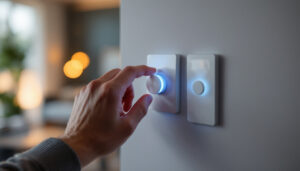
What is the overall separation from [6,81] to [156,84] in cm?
464

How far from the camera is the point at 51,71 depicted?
563 cm

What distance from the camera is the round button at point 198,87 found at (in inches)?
18.8

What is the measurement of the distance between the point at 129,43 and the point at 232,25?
245 mm

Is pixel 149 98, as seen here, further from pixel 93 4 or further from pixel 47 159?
pixel 93 4

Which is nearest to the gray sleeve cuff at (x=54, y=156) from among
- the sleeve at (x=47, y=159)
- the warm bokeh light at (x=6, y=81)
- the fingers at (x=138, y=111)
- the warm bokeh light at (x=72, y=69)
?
the sleeve at (x=47, y=159)

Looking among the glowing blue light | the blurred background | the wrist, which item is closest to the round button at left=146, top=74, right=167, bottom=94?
the glowing blue light

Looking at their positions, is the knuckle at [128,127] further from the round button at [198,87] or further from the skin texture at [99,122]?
the round button at [198,87]

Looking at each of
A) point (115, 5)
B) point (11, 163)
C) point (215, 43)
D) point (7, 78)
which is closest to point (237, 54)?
point (215, 43)

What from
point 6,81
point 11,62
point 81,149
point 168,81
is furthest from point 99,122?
point 6,81

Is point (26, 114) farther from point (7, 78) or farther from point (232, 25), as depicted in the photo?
point (232, 25)

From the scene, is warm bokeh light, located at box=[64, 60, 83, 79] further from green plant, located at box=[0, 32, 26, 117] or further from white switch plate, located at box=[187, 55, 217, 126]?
white switch plate, located at box=[187, 55, 217, 126]

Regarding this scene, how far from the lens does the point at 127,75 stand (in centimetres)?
48

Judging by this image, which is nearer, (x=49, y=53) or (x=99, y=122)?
(x=99, y=122)

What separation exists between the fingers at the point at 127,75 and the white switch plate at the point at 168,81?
0.04 m
